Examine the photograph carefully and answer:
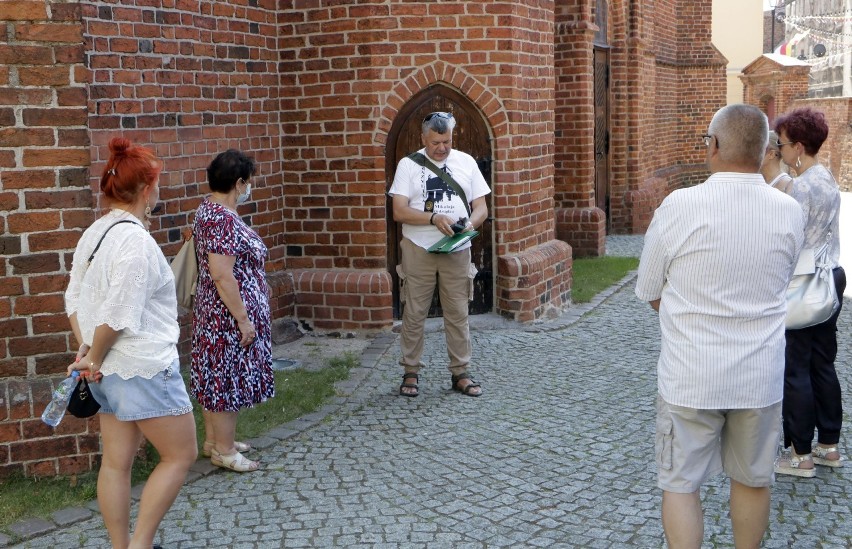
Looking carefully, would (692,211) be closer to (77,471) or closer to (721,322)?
(721,322)

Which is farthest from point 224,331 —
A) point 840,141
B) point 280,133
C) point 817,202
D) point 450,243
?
point 840,141

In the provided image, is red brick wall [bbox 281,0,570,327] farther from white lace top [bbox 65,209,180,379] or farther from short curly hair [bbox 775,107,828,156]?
white lace top [bbox 65,209,180,379]

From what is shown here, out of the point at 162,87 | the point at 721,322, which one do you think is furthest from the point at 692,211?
the point at 162,87

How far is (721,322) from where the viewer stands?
352cm

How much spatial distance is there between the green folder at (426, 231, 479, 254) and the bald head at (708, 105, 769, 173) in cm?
307

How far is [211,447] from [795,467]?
10.2 ft

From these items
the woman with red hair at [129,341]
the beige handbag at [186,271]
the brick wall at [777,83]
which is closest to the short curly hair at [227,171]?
the beige handbag at [186,271]

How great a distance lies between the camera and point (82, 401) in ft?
12.8

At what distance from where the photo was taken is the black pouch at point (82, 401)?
3.89 metres

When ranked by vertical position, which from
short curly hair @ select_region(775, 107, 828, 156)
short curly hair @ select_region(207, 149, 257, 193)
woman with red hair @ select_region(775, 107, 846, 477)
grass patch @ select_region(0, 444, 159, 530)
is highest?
short curly hair @ select_region(775, 107, 828, 156)

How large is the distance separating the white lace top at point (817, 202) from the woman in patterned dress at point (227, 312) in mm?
2787

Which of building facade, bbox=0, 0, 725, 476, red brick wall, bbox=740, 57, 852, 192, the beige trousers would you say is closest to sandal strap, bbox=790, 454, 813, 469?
the beige trousers

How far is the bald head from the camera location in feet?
11.7

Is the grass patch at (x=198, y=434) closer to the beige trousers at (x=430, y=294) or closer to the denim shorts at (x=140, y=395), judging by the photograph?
the beige trousers at (x=430, y=294)
